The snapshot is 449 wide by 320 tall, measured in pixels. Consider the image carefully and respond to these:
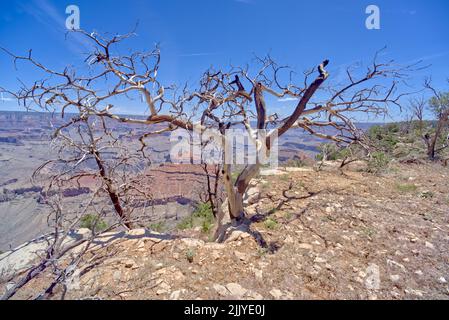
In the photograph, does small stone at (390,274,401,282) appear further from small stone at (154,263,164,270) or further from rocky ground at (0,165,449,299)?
small stone at (154,263,164,270)

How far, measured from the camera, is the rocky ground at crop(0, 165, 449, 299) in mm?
2352

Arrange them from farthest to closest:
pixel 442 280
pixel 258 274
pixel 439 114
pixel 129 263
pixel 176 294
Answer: pixel 439 114 < pixel 129 263 < pixel 258 274 < pixel 442 280 < pixel 176 294

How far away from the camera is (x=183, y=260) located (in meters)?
2.85

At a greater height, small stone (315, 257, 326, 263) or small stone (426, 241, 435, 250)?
small stone (426, 241, 435, 250)

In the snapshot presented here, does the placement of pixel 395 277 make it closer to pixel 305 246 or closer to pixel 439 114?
pixel 305 246

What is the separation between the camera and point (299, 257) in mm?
2914

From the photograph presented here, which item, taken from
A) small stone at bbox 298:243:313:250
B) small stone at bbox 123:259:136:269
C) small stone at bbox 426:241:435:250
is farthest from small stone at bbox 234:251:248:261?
small stone at bbox 426:241:435:250

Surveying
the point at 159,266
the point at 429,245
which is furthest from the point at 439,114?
the point at 159,266

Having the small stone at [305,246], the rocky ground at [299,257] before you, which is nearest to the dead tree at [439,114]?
the rocky ground at [299,257]

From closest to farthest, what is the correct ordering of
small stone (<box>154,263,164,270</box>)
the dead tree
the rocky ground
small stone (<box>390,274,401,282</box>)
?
1. the rocky ground
2. small stone (<box>390,274,401,282</box>)
3. small stone (<box>154,263,164,270</box>)
4. the dead tree

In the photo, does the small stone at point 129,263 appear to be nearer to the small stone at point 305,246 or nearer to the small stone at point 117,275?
the small stone at point 117,275

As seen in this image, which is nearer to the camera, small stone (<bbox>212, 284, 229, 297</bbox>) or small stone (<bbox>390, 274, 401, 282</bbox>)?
small stone (<bbox>212, 284, 229, 297</bbox>)

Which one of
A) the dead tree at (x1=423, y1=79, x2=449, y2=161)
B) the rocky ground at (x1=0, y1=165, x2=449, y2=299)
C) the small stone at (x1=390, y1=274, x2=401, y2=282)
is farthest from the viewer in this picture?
the dead tree at (x1=423, y1=79, x2=449, y2=161)
